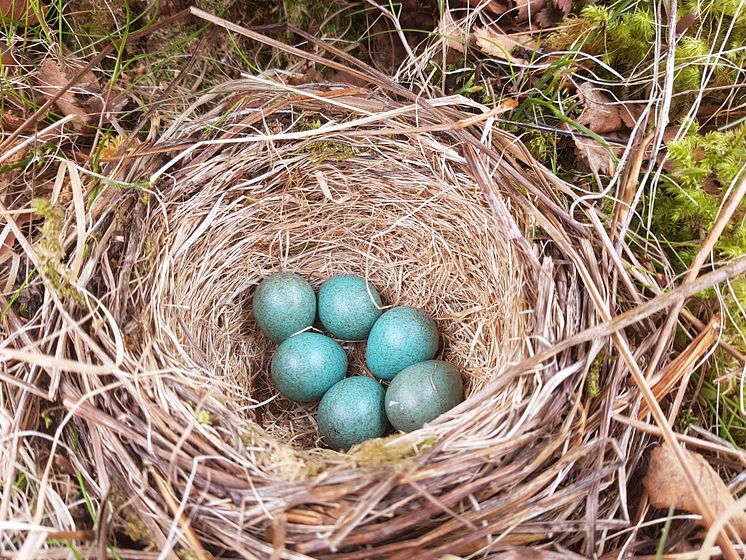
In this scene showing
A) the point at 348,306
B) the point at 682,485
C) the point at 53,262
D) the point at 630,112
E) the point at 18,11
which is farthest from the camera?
the point at 348,306

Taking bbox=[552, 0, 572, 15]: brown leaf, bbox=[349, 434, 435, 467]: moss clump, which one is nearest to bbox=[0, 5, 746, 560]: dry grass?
bbox=[349, 434, 435, 467]: moss clump

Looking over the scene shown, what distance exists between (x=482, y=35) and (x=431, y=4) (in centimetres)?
23

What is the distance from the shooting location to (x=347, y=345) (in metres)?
2.20

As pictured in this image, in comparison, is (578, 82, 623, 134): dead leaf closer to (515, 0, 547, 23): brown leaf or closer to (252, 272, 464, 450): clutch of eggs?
(515, 0, 547, 23): brown leaf

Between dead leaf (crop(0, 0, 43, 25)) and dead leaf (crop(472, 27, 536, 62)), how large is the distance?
1381 mm

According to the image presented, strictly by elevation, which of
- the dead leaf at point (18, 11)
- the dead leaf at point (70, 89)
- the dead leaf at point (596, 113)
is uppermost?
the dead leaf at point (18, 11)

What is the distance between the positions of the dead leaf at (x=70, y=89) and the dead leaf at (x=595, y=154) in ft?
4.81

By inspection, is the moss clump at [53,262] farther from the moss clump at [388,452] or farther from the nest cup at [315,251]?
the moss clump at [388,452]

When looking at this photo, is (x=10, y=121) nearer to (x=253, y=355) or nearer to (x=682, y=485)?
(x=253, y=355)

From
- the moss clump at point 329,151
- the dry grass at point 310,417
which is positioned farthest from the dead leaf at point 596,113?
the moss clump at point 329,151

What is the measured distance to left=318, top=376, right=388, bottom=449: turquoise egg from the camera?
1829mm

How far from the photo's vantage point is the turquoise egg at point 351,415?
1829mm

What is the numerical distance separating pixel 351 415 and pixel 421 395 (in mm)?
232

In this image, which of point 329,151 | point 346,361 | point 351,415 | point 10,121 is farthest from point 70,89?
point 351,415
